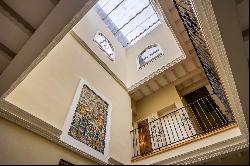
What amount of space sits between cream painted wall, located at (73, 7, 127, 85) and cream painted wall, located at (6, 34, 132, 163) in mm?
584

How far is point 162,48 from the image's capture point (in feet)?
28.6

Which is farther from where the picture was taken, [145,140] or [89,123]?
[145,140]

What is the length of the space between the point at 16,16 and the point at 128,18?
8.03m

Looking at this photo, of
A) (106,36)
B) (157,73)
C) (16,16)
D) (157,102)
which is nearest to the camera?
(16,16)

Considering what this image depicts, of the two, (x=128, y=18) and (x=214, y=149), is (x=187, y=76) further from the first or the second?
(x=214, y=149)

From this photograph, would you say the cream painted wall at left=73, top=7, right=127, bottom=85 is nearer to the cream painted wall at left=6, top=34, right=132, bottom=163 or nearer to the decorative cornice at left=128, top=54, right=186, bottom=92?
the decorative cornice at left=128, top=54, right=186, bottom=92

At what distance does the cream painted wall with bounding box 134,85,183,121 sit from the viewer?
27.1 ft

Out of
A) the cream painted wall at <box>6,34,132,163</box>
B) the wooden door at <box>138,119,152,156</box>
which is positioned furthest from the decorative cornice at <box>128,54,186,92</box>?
the wooden door at <box>138,119,152,156</box>

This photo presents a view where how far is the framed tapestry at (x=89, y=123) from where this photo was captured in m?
4.38

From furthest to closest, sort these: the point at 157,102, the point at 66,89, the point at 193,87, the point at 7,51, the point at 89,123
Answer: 1. the point at 193,87
2. the point at 157,102
3. the point at 89,123
4. the point at 66,89
5. the point at 7,51

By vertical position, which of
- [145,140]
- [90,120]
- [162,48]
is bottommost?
[90,120]

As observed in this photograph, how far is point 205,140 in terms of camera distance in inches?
194

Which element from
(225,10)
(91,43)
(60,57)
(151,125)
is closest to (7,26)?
(225,10)

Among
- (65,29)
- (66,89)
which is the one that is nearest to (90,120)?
(66,89)
